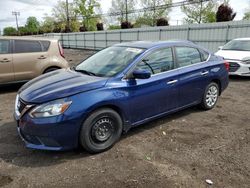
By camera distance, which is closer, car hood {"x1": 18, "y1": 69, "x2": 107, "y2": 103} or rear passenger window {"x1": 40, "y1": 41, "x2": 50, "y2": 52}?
car hood {"x1": 18, "y1": 69, "x2": 107, "y2": 103}

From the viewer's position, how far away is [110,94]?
3.40 metres

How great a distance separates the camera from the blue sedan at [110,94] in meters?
3.12

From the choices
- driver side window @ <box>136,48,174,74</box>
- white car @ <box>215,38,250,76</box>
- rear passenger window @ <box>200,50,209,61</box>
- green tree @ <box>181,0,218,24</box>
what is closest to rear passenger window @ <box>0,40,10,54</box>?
driver side window @ <box>136,48,174,74</box>

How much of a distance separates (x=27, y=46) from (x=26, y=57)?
371mm

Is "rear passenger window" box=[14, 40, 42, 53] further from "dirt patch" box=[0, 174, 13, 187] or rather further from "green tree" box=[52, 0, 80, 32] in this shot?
"green tree" box=[52, 0, 80, 32]

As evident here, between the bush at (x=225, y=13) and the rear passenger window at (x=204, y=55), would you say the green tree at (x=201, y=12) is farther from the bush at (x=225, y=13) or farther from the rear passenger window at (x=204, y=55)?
the rear passenger window at (x=204, y=55)

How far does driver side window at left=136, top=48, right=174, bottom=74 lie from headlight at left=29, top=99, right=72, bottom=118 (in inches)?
53.7

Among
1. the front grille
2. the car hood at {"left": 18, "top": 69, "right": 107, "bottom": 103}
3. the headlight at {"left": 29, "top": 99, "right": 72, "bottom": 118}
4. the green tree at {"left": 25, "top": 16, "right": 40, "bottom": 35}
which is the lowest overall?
the front grille

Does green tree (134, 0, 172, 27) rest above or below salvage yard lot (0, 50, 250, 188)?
above

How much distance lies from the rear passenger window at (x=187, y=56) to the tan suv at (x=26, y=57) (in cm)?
432

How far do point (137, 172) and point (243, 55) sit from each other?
7.46 meters

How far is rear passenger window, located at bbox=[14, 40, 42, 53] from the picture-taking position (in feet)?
22.8

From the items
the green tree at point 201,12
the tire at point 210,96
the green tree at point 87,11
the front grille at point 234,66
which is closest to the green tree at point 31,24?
the green tree at point 87,11

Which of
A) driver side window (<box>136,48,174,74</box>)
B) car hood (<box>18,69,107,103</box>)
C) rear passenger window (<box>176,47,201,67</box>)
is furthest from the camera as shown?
rear passenger window (<box>176,47,201,67</box>)
